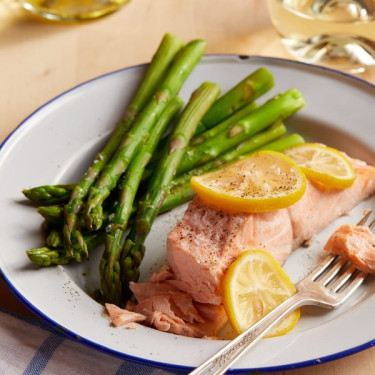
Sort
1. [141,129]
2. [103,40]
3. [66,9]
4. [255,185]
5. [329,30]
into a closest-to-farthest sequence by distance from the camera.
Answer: [255,185]
[141,129]
[329,30]
[103,40]
[66,9]

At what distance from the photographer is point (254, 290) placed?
2.64 m

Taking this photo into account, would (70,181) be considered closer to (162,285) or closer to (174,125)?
(174,125)

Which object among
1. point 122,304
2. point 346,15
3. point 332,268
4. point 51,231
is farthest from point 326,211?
point 346,15

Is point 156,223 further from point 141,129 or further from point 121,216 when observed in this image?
point 141,129

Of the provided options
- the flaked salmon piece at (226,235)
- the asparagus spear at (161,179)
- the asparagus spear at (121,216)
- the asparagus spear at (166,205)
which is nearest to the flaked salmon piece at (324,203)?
the flaked salmon piece at (226,235)

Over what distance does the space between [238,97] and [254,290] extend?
149cm

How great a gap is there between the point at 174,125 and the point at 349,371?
1673mm

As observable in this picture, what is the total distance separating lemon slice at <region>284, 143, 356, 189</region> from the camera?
126 inches

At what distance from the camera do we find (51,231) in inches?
121

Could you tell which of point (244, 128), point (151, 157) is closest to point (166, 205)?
point (151, 157)

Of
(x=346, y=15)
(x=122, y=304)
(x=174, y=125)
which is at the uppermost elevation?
(x=346, y=15)

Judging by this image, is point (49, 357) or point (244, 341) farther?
point (49, 357)

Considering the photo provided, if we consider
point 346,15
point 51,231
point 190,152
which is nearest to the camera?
point 51,231

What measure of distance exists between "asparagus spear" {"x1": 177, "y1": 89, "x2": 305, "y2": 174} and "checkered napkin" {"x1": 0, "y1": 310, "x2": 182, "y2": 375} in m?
1.18
